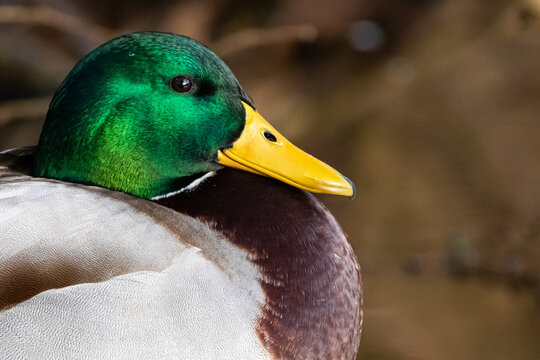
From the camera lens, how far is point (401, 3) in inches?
182

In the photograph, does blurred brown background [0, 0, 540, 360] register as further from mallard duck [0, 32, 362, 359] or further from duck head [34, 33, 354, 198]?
duck head [34, 33, 354, 198]

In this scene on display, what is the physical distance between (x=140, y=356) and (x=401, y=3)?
354 centimetres

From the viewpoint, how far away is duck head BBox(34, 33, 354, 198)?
1.74 m

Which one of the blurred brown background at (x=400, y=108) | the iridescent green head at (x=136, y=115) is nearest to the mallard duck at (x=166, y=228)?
the iridescent green head at (x=136, y=115)

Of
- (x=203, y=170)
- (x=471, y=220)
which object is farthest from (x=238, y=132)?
(x=471, y=220)

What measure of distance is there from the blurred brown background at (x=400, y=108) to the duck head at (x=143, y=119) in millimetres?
1535

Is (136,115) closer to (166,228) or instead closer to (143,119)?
(143,119)

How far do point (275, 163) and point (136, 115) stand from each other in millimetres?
330

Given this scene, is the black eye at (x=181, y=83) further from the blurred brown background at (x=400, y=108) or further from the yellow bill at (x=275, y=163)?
the blurred brown background at (x=400, y=108)

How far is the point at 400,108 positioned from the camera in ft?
15.1

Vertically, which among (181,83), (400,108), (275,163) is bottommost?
(400,108)

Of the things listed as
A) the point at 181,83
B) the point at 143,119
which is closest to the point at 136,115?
the point at 143,119

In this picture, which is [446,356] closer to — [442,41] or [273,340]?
[273,340]

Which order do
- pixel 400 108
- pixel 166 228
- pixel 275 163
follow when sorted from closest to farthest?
pixel 166 228
pixel 275 163
pixel 400 108
